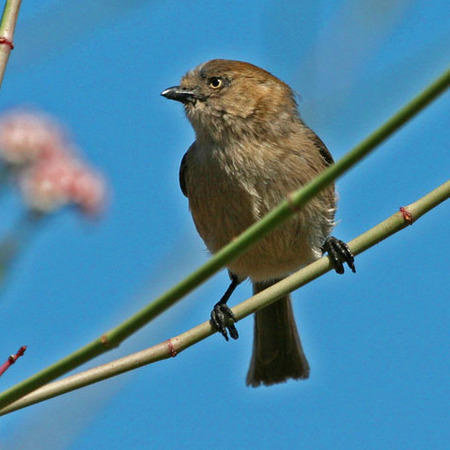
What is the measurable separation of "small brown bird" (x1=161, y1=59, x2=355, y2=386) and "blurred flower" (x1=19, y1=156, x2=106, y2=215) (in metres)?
1.78

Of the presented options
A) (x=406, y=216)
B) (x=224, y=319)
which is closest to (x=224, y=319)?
(x=224, y=319)

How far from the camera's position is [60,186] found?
256 cm

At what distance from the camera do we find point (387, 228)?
2.13 m

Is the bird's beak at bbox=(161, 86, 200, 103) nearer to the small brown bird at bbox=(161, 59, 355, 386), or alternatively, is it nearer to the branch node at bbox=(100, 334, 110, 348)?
the small brown bird at bbox=(161, 59, 355, 386)

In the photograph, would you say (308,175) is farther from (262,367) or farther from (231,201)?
(262,367)

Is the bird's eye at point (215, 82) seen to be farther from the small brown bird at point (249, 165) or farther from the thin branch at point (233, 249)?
the thin branch at point (233, 249)

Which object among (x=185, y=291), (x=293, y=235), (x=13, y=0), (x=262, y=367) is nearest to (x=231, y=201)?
(x=293, y=235)

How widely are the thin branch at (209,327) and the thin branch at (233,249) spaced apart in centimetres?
28

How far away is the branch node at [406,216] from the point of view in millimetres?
2090

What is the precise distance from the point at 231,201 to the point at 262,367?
178 centimetres

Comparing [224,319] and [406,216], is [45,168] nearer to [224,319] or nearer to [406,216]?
[406,216]

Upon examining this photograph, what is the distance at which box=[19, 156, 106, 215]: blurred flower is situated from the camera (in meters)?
2.36

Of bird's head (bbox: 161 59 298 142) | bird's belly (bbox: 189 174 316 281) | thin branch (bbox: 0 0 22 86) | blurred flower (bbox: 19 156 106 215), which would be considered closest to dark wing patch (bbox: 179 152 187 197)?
bird's belly (bbox: 189 174 316 281)

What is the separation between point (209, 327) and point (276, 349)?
369cm
